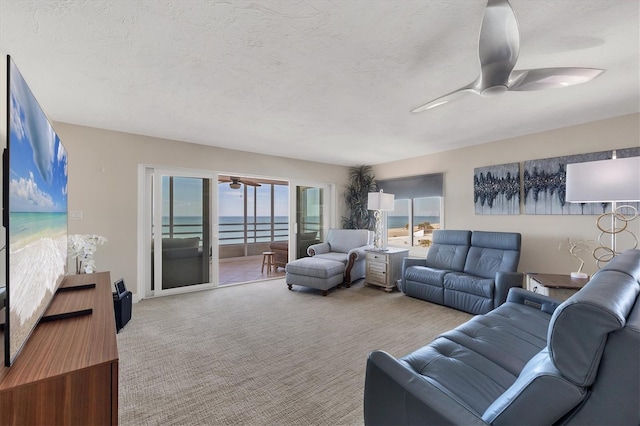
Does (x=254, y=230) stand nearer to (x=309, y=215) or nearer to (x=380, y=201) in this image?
(x=309, y=215)

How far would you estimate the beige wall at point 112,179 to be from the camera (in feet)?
11.3

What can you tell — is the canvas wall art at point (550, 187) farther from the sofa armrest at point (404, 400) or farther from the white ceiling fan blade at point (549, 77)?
the sofa armrest at point (404, 400)

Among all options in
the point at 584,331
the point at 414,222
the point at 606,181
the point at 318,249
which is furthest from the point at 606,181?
the point at 318,249

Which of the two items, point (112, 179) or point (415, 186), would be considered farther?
point (415, 186)

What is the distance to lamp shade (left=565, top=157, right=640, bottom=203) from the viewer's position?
215cm

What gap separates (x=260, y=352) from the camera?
2441 millimetres

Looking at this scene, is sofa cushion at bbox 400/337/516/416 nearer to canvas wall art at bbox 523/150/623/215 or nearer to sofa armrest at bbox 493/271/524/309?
sofa armrest at bbox 493/271/524/309

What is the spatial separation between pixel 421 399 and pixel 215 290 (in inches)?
161

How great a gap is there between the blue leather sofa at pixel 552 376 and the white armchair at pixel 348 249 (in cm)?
317

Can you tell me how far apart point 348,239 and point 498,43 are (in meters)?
4.21

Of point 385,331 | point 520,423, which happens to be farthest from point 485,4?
point 385,331

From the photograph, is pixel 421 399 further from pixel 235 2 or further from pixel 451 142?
pixel 451 142

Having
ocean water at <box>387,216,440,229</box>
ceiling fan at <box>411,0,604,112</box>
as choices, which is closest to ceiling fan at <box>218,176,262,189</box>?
ocean water at <box>387,216,440,229</box>

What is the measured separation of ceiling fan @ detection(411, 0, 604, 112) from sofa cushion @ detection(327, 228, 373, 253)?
3.68 meters
